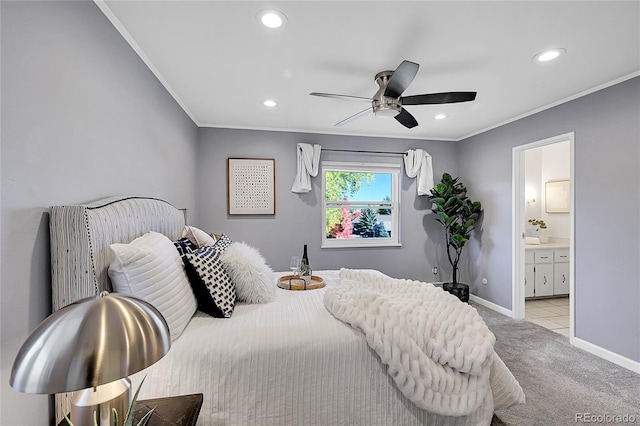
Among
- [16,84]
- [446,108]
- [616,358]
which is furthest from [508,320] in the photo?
[16,84]

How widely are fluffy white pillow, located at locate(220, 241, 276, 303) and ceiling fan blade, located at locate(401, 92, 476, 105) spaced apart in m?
1.75

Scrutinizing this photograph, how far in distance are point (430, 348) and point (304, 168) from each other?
310cm

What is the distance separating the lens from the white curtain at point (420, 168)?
4566 mm

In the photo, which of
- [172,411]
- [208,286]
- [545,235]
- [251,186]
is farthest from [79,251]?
[545,235]

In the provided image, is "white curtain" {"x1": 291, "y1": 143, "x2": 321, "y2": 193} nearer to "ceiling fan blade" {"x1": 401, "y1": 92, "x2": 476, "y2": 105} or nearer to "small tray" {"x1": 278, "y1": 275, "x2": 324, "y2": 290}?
"small tray" {"x1": 278, "y1": 275, "x2": 324, "y2": 290}

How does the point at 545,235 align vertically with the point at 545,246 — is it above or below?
above

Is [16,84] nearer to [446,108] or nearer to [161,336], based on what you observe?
[161,336]

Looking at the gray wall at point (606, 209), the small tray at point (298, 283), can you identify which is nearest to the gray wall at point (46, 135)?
the small tray at point (298, 283)

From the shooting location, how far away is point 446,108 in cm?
336

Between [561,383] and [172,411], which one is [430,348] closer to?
[172,411]

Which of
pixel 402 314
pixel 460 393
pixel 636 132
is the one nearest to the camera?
pixel 460 393

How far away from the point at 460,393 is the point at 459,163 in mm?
4050

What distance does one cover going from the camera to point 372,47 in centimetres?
211

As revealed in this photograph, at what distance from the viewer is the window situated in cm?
447
